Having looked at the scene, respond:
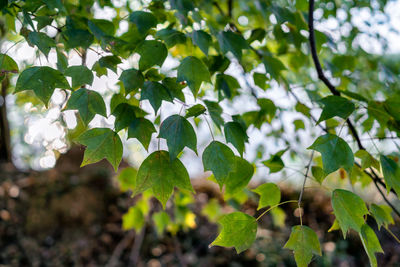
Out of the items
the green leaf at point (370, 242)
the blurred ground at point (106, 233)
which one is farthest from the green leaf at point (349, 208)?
the blurred ground at point (106, 233)

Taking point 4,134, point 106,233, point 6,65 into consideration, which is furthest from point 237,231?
point 106,233

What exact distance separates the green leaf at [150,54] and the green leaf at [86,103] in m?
0.14

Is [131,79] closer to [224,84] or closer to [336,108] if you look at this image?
[224,84]

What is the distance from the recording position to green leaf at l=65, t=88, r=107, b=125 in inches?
29.0

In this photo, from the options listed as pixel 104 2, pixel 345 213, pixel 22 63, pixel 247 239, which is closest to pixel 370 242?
pixel 345 213

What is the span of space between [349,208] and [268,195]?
0.91 ft

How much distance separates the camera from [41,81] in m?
0.73

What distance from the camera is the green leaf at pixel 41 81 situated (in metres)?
0.72

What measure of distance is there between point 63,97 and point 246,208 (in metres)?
3.17

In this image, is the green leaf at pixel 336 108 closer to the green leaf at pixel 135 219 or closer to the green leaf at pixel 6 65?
the green leaf at pixel 6 65

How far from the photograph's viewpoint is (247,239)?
773mm

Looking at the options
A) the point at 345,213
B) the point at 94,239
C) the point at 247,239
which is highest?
the point at 345,213

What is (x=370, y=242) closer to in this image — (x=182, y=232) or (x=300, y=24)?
(x=300, y=24)

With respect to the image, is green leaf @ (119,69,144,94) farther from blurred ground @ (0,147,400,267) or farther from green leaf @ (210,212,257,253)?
blurred ground @ (0,147,400,267)
